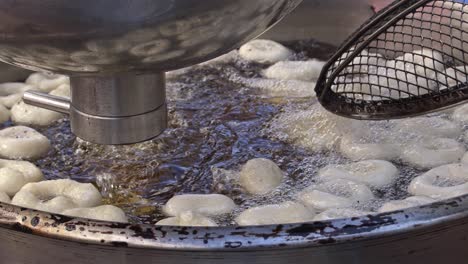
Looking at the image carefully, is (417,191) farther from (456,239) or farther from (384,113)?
(456,239)

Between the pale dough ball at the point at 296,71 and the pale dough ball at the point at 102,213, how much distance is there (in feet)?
2.21

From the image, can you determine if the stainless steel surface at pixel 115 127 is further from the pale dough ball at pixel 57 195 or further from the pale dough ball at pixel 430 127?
the pale dough ball at pixel 430 127

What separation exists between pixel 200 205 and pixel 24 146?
0.42m

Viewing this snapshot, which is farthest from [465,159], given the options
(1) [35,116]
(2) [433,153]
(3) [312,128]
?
(1) [35,116]

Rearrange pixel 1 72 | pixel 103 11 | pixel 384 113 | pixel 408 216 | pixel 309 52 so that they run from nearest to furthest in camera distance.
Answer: pixel 103 11, pixel 408 216, pixel 384 113, pixel 1 72, pixel 309 52

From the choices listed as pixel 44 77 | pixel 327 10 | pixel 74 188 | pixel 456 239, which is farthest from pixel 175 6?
pixel 327 10

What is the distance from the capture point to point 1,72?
168cm

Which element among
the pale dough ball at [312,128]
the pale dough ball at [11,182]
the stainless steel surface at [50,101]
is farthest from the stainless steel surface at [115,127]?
the pale dough ball at [312,128]

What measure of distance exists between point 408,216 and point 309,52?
106 cm

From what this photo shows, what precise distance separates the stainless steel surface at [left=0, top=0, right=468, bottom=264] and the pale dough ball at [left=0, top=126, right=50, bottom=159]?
0.50 metres

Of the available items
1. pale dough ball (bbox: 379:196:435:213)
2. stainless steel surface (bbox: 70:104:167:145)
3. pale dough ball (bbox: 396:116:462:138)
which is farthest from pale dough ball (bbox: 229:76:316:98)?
stainless steel surface (bbox: 70:104:167:145)

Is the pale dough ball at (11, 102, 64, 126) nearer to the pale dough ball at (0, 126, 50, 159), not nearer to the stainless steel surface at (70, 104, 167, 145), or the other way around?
the pale dough ball at (0, 126, 50, 159)

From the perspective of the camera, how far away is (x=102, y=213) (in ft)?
3.49

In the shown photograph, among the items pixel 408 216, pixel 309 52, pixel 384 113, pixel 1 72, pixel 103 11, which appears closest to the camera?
pixel 103 11
